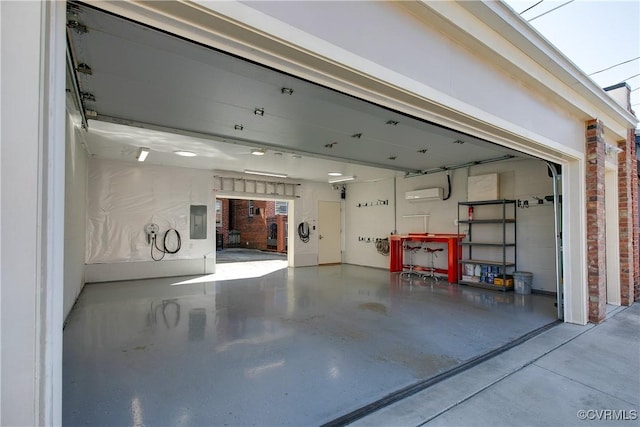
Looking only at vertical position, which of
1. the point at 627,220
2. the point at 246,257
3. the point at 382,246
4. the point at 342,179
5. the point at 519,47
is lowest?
the point at 246,257

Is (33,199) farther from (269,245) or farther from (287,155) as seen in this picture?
(269,245)

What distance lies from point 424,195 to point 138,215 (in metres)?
6.81

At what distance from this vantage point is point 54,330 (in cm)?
98

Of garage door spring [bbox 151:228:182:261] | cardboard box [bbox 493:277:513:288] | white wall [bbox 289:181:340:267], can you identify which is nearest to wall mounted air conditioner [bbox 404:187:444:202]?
cardboard box [bbox 493:277:513:288]

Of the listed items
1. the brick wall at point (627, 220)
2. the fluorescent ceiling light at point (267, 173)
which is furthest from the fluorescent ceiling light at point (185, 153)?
the brick wall at point (627, 220)

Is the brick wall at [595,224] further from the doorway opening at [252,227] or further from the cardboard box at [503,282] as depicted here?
the doorway opening at [252,227]

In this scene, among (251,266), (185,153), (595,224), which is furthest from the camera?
(251,266)

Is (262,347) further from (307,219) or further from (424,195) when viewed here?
(307,219)

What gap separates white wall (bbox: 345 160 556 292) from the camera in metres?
5.84

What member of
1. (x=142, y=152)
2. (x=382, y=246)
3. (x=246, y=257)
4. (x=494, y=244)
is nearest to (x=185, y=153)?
(x=142, y=152)

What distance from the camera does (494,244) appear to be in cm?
628

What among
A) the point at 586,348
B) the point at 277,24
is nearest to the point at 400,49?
the point at 277,24

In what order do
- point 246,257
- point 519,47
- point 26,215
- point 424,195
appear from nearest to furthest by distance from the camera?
point 26,215 → point 519,47 → point 424,195 → point 246,257

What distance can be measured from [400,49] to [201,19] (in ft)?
4.09
